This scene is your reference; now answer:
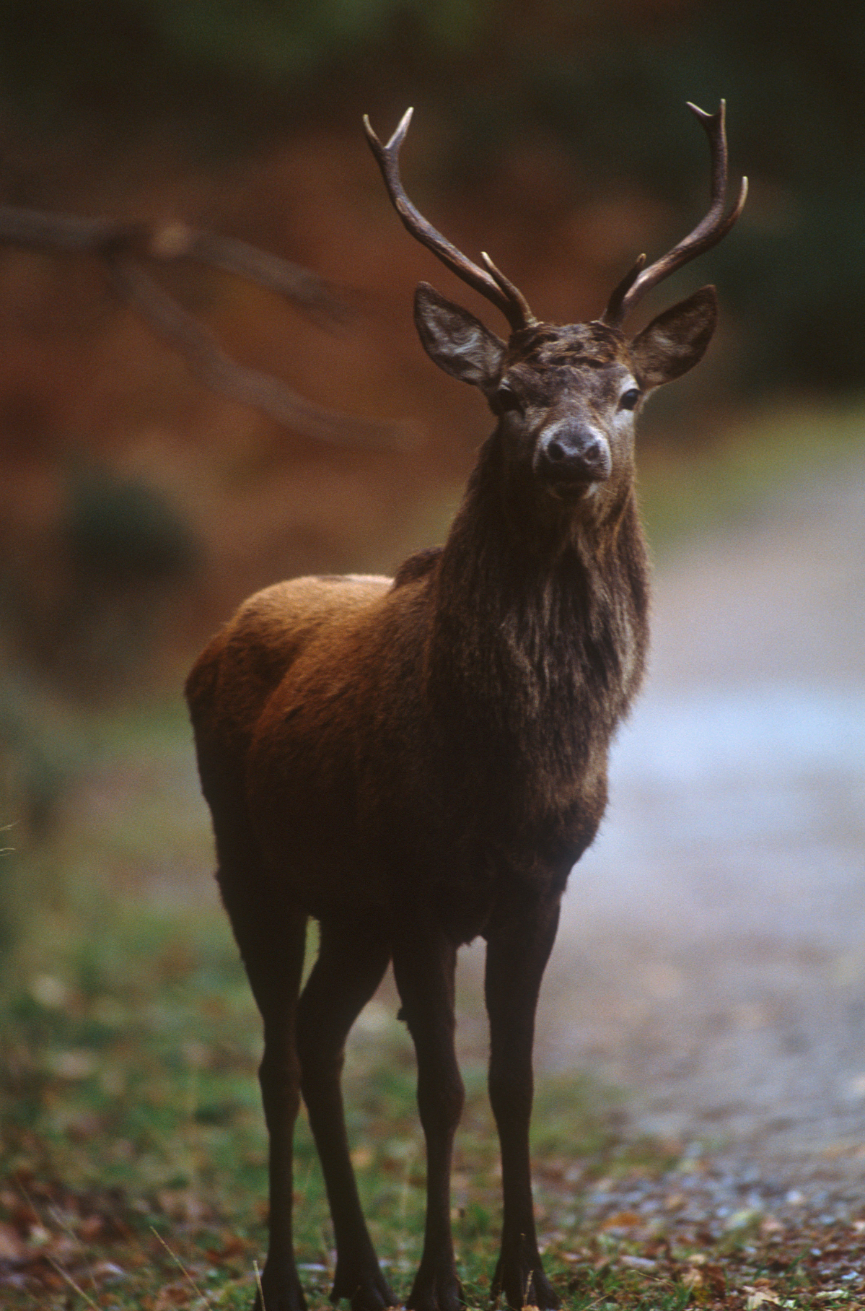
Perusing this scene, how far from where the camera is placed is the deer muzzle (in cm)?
279

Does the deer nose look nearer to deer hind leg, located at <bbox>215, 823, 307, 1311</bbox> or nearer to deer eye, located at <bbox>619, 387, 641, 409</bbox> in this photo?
deer eye, located at <bbox>619, 387, 641, 409</bbox>

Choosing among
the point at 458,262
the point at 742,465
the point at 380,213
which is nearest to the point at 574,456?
the point at 458,262

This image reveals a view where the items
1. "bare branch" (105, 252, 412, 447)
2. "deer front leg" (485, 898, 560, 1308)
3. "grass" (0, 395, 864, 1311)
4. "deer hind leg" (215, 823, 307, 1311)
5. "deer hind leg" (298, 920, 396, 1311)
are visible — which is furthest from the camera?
"bare branch" (105, 252, 412, 447)

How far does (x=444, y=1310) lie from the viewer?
3133 millimetres

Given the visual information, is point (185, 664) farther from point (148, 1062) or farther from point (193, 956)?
point (148, 1062)

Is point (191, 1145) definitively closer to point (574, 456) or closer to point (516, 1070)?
point (516, 1070)

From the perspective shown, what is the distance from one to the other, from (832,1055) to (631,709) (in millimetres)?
3242

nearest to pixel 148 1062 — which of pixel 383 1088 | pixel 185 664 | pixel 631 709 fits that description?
pixel 383 1088

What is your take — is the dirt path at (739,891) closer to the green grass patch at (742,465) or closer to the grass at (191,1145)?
the grass at (191,1145)

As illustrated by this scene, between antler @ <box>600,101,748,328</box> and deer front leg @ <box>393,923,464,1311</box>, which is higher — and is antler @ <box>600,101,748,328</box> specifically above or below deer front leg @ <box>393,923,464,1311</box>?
above

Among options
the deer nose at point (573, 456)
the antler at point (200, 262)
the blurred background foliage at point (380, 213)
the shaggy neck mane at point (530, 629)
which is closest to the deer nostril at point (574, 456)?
the deer nose at point (573, 456)

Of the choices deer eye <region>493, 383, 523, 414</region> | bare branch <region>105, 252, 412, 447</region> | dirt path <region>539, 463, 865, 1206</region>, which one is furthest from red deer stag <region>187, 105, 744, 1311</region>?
dirt path <region>539, 463, 865, 1206</region>

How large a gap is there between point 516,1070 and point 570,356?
5.16 feet

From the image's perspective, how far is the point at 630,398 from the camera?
121 inches
